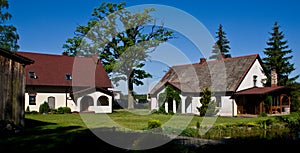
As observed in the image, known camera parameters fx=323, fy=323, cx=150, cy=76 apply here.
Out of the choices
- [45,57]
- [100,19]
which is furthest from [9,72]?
[100,19]

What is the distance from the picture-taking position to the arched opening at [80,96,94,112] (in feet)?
115

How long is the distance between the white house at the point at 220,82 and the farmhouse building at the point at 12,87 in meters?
20.6

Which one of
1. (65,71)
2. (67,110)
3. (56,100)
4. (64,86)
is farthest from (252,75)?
(56,100)

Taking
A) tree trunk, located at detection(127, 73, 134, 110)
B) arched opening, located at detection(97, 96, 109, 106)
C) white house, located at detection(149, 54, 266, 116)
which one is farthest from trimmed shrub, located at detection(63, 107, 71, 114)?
tree trunk, located at detection(127, 73, 134, 110)

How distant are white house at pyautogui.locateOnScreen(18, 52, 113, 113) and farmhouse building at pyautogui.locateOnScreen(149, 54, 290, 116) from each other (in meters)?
6.35

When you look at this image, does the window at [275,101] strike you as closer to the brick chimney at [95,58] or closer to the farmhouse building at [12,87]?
the brick chimney at [95,58]

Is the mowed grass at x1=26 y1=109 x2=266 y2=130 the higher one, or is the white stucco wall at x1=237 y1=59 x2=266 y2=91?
the white stucco wall at x1=237 y1=59 x2=266 y2=91

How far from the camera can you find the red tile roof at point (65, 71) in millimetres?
34250

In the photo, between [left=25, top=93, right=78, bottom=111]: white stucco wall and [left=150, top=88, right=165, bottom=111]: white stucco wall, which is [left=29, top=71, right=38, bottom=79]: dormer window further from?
[left=150, top=88, right=165, bottom=111]: white stucco wall

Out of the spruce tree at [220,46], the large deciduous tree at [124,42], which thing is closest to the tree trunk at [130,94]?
the large deciduous tree at [124,42]

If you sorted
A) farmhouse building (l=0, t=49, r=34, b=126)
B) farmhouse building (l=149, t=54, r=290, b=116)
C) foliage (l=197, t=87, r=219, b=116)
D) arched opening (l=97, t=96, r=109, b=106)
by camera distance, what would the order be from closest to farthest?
farmhouse building (l=0, t=49, r=34, b=126)
foliage (l=197, t=87, r=219, b=116)
farmhouse building (l=149, t=54, r=290, b=116)
arched opening (l=97, t=96, r=109, b=106)

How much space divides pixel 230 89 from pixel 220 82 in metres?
1.95

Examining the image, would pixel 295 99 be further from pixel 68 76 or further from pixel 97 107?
pixel 68 76

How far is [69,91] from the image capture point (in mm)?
35031
